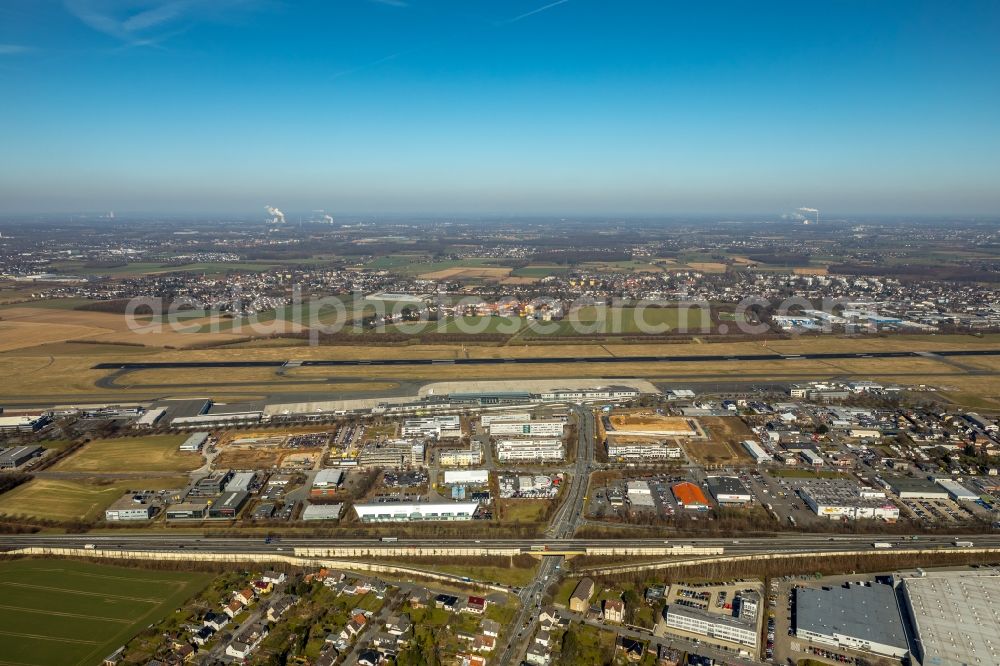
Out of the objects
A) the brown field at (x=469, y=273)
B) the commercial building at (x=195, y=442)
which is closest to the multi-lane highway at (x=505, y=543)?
the commercial building at (x=195, y=442)

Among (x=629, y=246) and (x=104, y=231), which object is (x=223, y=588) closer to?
(x=629, y=246)

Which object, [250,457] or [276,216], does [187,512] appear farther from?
[276,216]

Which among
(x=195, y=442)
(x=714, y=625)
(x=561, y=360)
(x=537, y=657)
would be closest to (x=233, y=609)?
(x=537, y=657)

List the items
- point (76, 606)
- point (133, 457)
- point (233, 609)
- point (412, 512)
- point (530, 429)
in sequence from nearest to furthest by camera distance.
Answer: point (233, 609) → point (76, 606) → point (412, 512) → point (133, 457) → point (530, 429)

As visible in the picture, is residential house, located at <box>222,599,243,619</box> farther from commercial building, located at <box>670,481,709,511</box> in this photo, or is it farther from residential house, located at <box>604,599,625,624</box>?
commercial building, located at <box>670,481,709,511</box>

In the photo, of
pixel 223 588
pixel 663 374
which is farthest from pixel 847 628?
pixel 663 374

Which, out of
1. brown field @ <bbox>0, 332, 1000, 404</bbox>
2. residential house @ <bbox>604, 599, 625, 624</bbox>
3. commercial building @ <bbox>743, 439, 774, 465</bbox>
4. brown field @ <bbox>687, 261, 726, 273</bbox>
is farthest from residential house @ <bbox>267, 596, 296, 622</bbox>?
brown field @ <bbox>687, 261, 726, 273</bbox>
